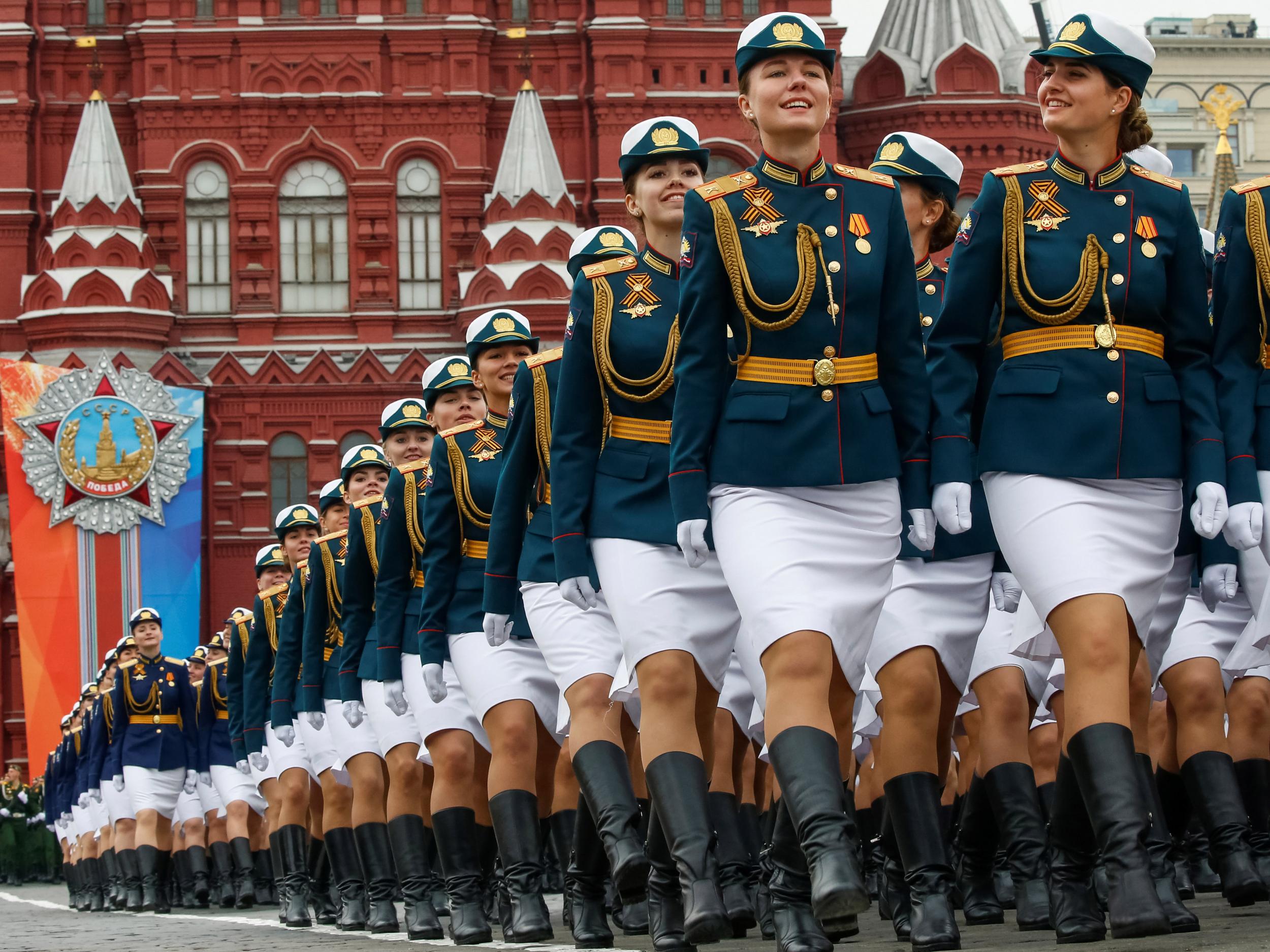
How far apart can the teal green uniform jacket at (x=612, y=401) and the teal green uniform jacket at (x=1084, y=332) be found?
93cm

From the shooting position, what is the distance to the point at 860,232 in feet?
19.1

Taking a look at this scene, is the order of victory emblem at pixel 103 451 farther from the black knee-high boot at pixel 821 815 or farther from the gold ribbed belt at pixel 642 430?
the black knee-high boot at pixel 821 815

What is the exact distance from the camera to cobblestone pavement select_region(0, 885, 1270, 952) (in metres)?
5.31

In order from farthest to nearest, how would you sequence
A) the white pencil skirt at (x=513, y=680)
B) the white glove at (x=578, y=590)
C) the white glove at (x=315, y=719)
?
the white glove at (x=315, y=719), the white pencil skirt at (x=513, y=680), the white glove at (x=578, y=590)

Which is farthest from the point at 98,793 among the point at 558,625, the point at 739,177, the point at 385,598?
the point at 739,177

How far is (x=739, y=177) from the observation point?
5.86 metres

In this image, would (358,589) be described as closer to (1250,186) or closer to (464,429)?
(464,429)

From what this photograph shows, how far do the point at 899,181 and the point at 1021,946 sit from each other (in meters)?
2.98

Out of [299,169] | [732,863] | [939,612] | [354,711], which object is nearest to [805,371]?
[939,612]

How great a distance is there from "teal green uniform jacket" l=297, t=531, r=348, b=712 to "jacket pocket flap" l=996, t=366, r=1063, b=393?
5665 millimetres

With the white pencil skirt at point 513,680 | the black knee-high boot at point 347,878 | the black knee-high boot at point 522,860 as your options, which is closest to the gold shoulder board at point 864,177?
the white pencil skirt at point 513,680

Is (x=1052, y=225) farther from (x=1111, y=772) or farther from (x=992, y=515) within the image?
(x=1111, y=772)

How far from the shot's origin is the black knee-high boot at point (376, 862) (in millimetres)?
9789

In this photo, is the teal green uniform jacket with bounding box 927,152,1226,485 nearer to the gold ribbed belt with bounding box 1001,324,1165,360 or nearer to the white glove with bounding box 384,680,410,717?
the gold ribbed belt with bounding box 1001,324,1165,360
